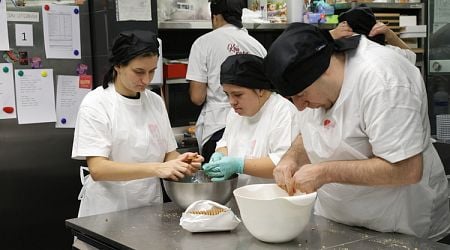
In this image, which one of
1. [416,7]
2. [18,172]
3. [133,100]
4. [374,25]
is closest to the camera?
[133,100]

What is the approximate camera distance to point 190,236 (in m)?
1.92

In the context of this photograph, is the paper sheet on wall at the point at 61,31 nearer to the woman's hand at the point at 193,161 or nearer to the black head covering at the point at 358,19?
the woman's hand at the point at 193,161

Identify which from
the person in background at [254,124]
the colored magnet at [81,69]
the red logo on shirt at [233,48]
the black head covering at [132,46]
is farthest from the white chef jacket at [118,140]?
the red logo on shirt at [233,48]

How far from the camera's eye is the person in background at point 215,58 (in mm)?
3549

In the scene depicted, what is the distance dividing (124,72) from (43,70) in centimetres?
104

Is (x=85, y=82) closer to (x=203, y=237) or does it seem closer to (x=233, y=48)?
(x=233, y=48)

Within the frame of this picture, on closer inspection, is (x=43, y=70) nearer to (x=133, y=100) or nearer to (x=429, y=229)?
(x=133, y=100)

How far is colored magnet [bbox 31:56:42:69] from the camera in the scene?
10.5 ft

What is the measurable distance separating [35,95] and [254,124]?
1407 mm

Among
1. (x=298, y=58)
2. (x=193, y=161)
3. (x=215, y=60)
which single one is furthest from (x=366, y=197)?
(x=215, y=60)

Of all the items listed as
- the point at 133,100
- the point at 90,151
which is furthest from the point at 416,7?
the point at 90,151

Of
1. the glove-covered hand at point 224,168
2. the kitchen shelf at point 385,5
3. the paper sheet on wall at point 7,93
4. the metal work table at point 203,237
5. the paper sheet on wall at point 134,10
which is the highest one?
the kitchen shelf at point 385,5

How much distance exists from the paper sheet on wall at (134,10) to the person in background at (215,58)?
1.26 ft

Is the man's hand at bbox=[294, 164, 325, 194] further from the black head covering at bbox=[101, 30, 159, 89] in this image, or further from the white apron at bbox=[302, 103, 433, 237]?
the black head covering at bbox=[101, 30, 159, 89]
